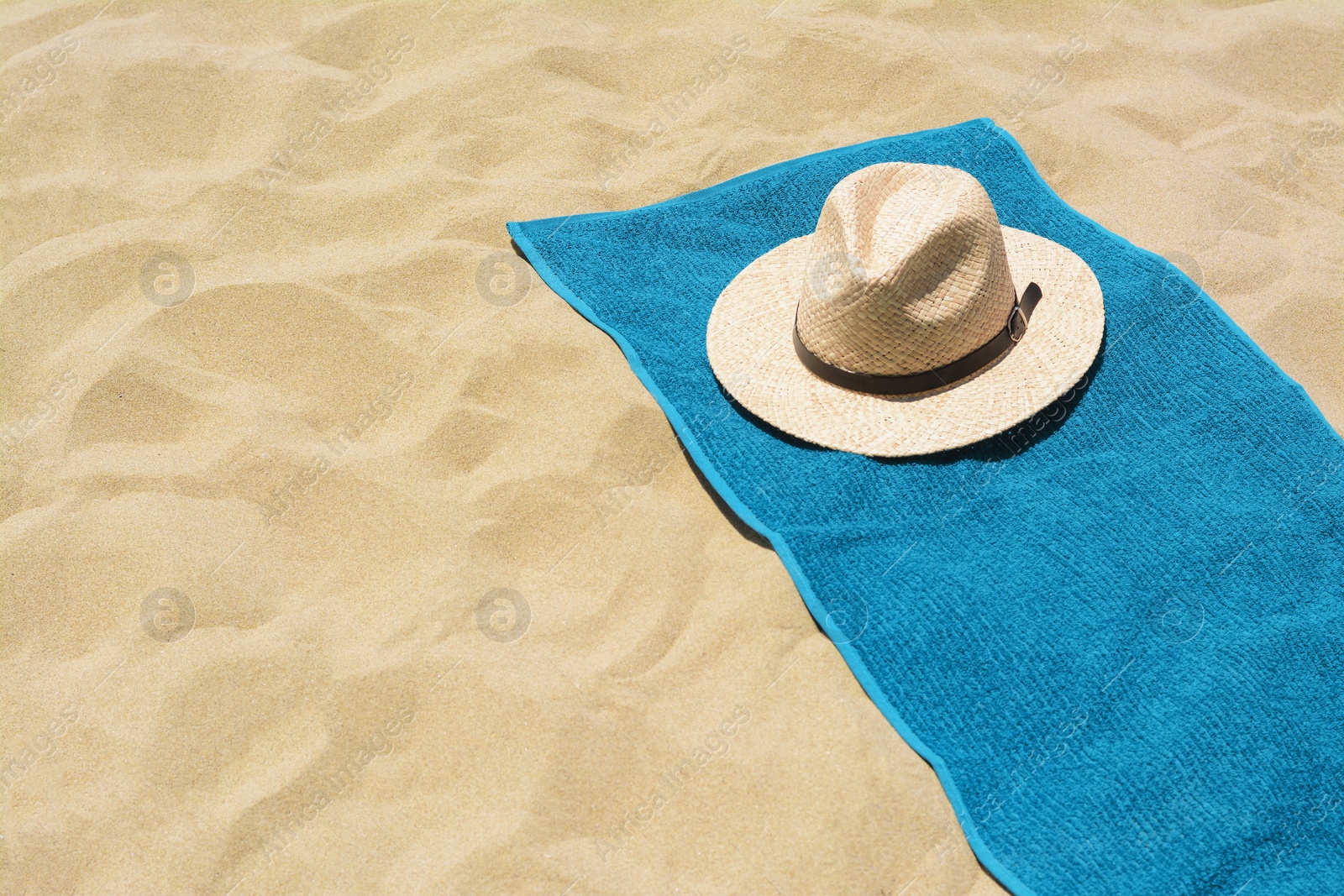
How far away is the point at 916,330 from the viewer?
2613mm

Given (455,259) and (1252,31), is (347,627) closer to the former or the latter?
(455,259)

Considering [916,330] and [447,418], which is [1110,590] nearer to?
[916,330]

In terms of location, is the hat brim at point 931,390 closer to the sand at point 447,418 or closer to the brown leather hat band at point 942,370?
the brown leather hat band at point 942,370

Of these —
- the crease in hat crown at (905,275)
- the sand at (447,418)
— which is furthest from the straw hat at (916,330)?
the sand at (447,418)

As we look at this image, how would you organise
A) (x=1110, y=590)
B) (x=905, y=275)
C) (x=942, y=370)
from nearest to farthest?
(x=1110, y=590) < (x=905, y=275) < (x=942, y=370)

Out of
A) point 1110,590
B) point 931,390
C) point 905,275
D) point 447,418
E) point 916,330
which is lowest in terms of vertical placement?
point 447,418

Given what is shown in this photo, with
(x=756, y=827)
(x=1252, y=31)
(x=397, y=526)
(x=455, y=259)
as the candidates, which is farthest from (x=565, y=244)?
(x=1252, y=31)

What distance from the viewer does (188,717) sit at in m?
2.39

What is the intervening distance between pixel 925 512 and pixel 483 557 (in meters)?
1.14

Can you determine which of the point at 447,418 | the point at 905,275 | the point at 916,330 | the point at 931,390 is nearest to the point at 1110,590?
the point at 931,390

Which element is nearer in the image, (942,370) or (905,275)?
(905,275)

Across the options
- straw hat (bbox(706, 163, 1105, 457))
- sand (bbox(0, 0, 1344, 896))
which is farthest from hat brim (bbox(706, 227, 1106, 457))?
sand (bbox(0, 0, 1344, 896))

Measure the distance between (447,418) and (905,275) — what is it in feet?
4.33

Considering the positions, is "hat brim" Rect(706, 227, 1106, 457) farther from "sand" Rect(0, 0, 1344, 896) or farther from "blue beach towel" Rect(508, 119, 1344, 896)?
"sand" Rect(0, 0, 1344, 896)
